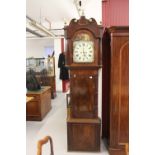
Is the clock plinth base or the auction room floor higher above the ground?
the clock plinth base

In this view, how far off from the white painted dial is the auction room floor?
146 centimetres

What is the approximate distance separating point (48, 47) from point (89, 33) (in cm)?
759

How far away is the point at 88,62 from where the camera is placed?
3.05 metres

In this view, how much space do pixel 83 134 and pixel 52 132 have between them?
125 centimetres

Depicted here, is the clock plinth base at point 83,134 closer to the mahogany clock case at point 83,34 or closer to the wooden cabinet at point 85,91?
the wooden cabinet at point 85,91

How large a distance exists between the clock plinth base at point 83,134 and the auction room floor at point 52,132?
0.10 m

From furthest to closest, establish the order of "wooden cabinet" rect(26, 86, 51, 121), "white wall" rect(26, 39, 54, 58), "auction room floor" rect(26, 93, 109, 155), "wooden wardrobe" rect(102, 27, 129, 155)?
"white wall" rect(26, 39, 54, 58) → "wooden cabinet" rect(26, 86, 51, 121) → "auction room floor" rect(26, 93, 109, 155) → "wooden wardrobe" rect(102, 27, 129, 155)

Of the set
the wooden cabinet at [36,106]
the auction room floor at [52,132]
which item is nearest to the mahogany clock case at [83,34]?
the auction room floor at [52,132]

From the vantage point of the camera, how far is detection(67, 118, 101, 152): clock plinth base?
3111 millimetres

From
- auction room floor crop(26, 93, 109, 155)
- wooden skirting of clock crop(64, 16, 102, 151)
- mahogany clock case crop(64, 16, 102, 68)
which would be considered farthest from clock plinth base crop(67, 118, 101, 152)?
mahogany clock case crop(64, 16, 102, 68)

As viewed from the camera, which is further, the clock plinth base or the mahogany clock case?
the clock plinth base

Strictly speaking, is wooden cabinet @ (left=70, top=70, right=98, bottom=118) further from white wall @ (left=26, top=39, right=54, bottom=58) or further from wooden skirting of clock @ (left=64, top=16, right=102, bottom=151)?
white wall @ (left=26, top=39, right=54, bottom=58)

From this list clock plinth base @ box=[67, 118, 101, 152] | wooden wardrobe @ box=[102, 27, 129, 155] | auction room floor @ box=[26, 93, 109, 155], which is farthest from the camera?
auction room floor @ box=[26, 93, 109, 155]
